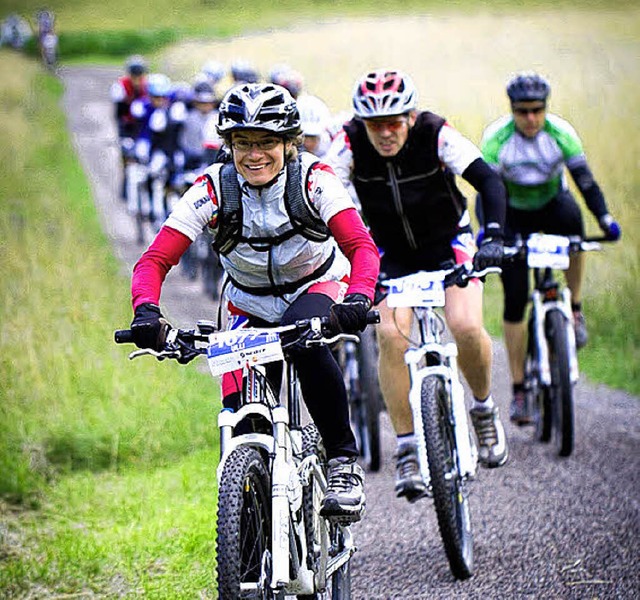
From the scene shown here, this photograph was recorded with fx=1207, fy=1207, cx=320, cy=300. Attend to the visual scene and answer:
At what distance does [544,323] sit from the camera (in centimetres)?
799

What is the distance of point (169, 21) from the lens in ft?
210

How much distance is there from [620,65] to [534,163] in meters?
21.2

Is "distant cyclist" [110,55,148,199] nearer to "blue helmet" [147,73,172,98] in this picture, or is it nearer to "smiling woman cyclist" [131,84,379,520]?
"blue helmet" [147,73,172,98]

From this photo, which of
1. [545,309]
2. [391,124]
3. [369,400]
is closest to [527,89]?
[545,309]

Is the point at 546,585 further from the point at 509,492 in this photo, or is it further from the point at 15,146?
the point at 15,146

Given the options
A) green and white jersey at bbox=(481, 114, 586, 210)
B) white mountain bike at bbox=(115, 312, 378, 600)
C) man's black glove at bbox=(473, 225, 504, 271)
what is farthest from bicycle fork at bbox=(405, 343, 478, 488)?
green and white jersey at bbox=(481, 114, 586, 210)

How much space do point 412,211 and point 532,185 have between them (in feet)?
7.02

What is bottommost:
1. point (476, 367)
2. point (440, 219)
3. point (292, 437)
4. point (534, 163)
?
point (292, 437)

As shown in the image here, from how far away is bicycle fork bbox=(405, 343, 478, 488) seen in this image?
5496mm

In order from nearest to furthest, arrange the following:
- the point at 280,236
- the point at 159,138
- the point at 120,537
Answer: the point at 280,236 < the point at 120,537 < the point at 159,138

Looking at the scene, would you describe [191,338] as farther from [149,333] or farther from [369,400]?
[369,400]

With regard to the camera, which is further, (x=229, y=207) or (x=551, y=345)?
(x=551, y=345)

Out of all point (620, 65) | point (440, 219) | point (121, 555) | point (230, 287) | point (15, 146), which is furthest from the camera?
point (620, 65)

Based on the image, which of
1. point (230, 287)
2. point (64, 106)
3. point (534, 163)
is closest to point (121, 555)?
point (230, 287)
